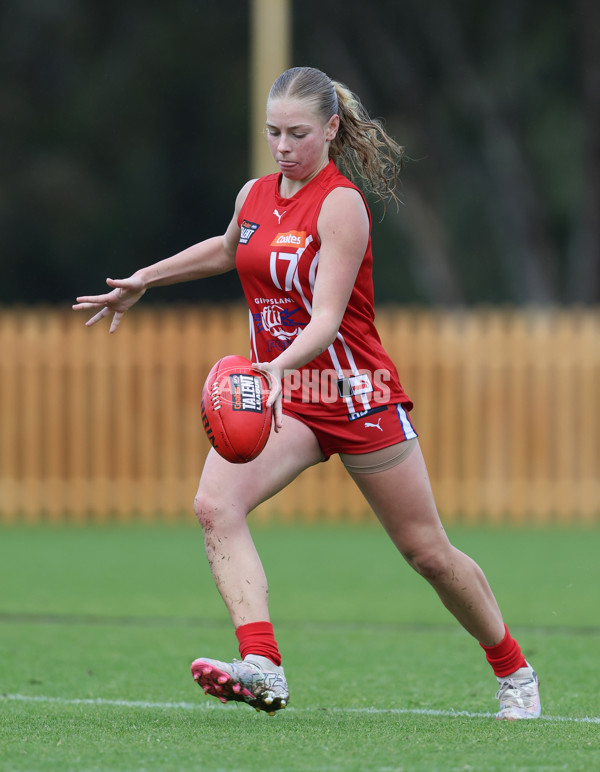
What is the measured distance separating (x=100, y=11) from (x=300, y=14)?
4073 millimetres

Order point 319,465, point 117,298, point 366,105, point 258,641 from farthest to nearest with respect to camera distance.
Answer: point 366,105 → point 319,465 → point 117,298 → point 258,641

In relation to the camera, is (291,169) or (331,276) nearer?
(331,276)

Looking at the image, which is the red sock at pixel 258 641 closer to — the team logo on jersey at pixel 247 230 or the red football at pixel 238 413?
the red football at pixel 238 413

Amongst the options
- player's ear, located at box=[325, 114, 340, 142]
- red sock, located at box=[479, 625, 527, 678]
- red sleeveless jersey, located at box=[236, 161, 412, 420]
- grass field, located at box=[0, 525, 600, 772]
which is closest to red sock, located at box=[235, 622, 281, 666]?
grass field, located at box=[0, 525, 600, 772]

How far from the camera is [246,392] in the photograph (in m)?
4.52

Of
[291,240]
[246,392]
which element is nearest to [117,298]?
[291,240]

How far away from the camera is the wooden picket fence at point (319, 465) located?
14.2 meters

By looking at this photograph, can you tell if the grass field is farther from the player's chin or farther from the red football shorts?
the player's chin

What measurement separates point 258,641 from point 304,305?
3.84 ft

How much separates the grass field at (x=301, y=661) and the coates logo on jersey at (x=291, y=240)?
1666 mm

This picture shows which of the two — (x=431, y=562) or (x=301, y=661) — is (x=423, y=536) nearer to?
(x=431, y=562)

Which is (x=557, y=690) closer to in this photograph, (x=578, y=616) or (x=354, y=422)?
(x=354, y=422)

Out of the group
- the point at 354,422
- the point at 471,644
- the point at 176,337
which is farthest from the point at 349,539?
the point at 354,422

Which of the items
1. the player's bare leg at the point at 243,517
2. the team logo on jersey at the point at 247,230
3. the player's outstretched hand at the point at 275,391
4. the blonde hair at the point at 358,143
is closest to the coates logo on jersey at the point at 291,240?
the team logo on jersey at the point at 247,230
